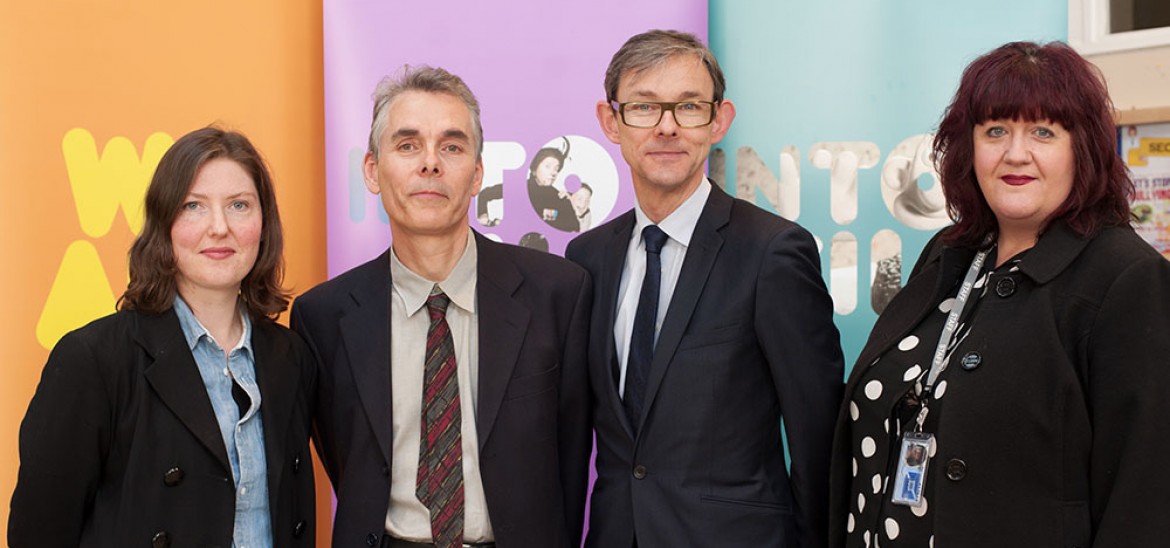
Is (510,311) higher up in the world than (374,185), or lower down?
lower down

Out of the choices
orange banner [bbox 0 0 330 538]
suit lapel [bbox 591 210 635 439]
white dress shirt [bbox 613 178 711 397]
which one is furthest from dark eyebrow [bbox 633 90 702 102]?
orange banner [bbox 0 0 330 538]

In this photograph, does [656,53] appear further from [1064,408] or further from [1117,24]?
[1117,24]

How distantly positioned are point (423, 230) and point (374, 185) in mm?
247

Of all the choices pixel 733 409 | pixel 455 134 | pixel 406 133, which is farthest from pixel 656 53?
pixel 733 409

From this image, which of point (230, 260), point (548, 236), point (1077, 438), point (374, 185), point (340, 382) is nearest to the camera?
point (1077, 438)

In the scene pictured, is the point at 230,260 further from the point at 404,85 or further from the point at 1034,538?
the point at 1034,538

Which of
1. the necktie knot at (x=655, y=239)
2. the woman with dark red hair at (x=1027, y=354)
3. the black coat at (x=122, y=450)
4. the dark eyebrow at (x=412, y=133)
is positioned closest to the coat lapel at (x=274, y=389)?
the black coat at (x=122, y=450)

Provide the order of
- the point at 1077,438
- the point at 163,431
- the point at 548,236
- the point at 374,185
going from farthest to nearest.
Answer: the point at 548,236
the point at 374,185
the point at 163,431
the point at 1077,438

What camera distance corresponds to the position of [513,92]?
3.71 m

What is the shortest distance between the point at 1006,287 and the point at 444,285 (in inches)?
49.6

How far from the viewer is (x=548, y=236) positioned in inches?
147

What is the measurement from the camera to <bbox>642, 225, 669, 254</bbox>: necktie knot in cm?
249

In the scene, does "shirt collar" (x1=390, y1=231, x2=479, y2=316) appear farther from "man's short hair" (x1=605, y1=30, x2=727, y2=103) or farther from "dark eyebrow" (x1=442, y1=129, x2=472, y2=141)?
"man's short hair" (x1=605, y1=30, x2=727, y2=103)

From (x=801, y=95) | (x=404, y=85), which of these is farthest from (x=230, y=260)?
(x=801, y=95)
